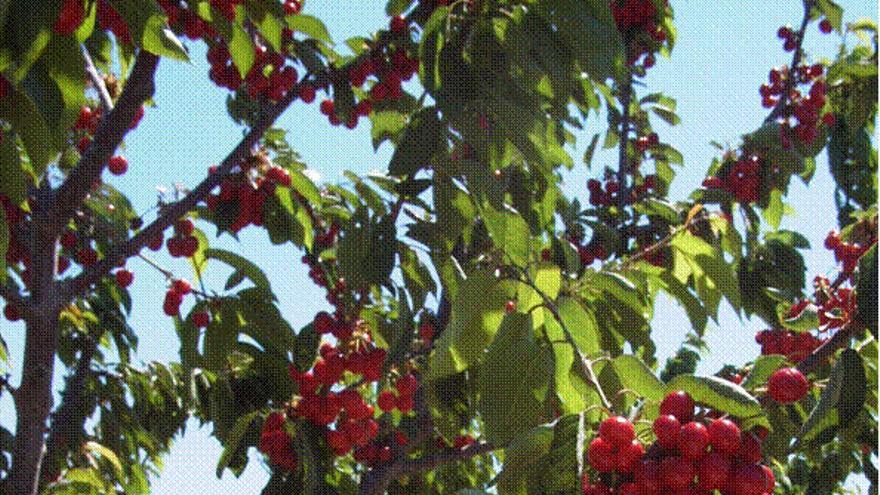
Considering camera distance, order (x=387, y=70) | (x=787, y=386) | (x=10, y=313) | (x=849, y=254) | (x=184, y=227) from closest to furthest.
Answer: (x=787, y=386) → (x=387, y=70) → (x=184, y=227) → (x=849, y=254) → (x=10, y=313)

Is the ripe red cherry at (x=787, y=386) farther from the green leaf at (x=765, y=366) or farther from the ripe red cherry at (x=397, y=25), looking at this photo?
the ripe red cherry at (x=397, y=25)

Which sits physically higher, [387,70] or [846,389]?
[387,70]

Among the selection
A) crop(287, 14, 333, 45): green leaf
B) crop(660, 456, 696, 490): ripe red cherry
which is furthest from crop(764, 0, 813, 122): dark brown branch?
crop(660, 456, 696, 490): ripe red cherry

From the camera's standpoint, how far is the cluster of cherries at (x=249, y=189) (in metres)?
2.41

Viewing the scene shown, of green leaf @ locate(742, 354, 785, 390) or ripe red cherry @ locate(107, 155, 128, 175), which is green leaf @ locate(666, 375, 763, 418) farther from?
ripe red cherry @ locate(107, 155, 128, 175)

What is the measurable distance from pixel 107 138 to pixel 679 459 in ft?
5.16

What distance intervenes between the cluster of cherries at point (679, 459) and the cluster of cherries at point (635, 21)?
215 cm

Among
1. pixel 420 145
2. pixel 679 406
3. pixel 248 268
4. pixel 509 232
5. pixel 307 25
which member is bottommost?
pixel 679 406

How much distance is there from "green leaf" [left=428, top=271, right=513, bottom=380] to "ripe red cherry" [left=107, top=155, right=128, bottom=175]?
7.36 feet

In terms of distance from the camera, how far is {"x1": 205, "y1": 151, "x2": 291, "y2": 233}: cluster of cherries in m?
2.41

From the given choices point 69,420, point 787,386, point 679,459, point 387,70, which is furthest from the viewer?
point 69,420

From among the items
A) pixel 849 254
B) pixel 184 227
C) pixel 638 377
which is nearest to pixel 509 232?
pixel 638 377

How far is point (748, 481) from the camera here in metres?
1.11

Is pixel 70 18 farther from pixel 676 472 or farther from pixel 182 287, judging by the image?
pixel 182 287
